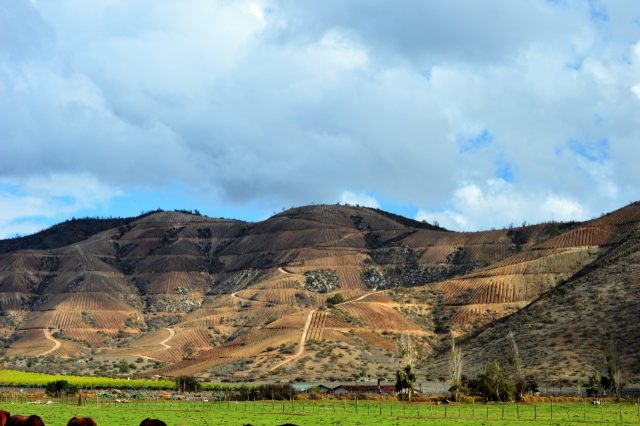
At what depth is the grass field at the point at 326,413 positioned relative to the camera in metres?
68.3

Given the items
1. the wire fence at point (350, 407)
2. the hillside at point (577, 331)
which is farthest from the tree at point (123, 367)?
the hillside at point (577, 331)

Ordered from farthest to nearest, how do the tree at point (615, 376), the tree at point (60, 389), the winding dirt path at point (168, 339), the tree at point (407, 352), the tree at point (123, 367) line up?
the winding dirt path at point (168, 339) < the tree at point (123, 367) < the tree at point (407, 352) < the tree at point (60, 389) < the tree at point (615, 376)

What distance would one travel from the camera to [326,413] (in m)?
78.9

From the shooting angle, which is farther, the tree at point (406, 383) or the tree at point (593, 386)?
the tree at point (593, 386)

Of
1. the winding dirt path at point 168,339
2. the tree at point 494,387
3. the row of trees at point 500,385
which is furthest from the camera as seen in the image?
the winding dirt path at point 168,339

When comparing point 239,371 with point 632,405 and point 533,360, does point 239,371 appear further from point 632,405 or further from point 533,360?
point 632,405

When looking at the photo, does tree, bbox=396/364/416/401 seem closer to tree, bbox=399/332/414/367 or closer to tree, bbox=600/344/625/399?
tree, bbox=399/332/414/367

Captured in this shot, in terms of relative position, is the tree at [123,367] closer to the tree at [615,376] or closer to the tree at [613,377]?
the tree at [613,377]

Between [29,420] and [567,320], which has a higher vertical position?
[567,320]

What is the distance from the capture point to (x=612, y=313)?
130m

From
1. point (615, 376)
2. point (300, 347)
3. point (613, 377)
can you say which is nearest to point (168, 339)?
point (300, 347)

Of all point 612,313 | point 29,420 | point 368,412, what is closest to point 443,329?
point 612,313

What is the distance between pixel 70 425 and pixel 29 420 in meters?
2.44

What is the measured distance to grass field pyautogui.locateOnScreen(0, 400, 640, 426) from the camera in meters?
68.3
